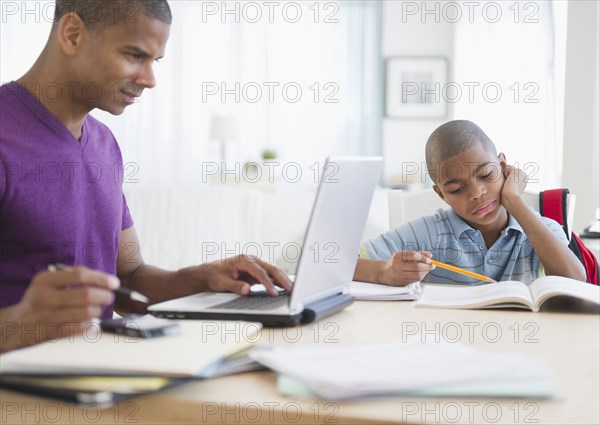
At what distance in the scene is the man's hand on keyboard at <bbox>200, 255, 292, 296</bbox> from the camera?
4.49 feet

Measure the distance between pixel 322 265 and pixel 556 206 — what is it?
3.67ft

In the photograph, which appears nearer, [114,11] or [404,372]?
[404,372]

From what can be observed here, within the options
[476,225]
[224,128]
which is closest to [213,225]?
[476,225]

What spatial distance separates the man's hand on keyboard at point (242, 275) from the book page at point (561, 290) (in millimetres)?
448

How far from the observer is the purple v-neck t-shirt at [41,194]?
1.33 metres

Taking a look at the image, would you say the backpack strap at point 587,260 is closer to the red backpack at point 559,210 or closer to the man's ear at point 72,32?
the red backpack at point 559,210

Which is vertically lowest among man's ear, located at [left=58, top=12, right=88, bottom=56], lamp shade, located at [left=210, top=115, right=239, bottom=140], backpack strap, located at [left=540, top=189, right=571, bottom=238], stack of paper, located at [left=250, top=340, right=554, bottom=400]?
stack of paper, located at [left=250, top=340, right=554, bottom=400]

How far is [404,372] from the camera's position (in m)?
0.83

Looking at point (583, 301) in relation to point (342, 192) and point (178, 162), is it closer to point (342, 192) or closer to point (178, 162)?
point (342, 192)

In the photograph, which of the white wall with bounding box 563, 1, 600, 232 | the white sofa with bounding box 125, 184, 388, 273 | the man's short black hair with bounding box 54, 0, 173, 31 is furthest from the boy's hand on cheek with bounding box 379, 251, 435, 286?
the white wall with bounding box 563, 1, 600, 232

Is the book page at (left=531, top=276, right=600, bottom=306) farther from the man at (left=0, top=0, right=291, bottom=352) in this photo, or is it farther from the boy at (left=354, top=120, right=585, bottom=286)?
the man at (left=0, top=0, right=291, bottom=352)

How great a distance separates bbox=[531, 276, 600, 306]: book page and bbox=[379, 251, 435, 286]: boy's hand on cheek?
22 centimetres

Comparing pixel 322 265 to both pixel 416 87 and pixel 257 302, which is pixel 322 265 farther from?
pixel 416 87

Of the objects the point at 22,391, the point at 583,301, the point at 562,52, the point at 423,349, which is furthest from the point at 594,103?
the point at 22,391
